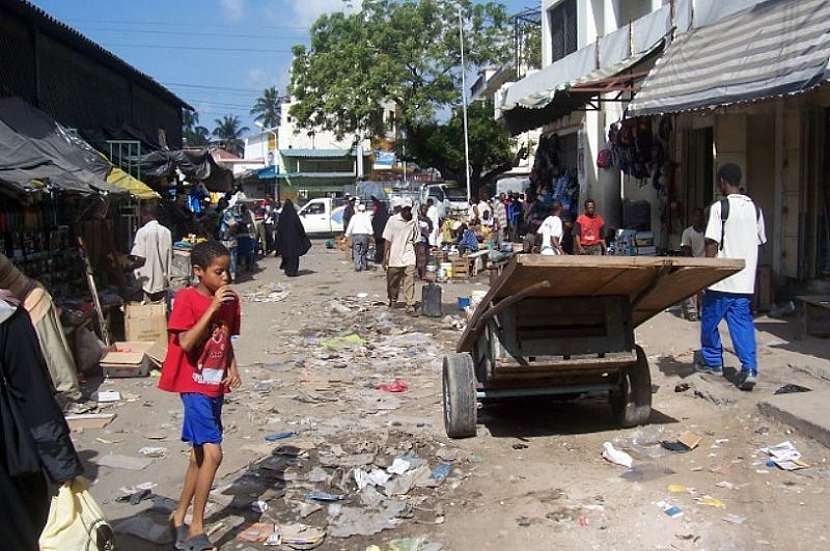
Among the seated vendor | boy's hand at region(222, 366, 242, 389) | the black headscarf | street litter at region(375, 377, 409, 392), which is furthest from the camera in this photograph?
the black headscarf

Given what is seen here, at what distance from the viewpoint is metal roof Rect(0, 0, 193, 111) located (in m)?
13.1

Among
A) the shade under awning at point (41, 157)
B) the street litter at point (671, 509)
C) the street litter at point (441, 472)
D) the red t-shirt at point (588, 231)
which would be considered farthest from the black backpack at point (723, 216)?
the red t-shirt at point (588, 231)

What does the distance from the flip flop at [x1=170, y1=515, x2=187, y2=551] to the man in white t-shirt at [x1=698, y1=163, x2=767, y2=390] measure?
185 inches

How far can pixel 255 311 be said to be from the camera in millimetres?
15000

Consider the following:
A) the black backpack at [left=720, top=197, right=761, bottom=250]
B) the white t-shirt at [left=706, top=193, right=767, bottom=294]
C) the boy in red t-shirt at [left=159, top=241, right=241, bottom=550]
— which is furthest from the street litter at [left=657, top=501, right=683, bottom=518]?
the black backpack at [left=720, top=197, right=761, bottom=250]

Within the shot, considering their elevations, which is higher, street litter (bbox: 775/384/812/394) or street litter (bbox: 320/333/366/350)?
street litter (bbox: 775/384/812/394)

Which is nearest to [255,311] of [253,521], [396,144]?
[253,521]

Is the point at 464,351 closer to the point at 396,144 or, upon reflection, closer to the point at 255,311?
the point at 255,311

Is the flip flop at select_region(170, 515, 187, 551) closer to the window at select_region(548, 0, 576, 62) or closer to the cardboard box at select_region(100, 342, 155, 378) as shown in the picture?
the cardboard box at select_region(100, 342, 155, 378)

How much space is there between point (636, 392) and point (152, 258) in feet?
24.6

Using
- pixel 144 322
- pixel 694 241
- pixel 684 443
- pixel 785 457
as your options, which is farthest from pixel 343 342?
pixel 785 457

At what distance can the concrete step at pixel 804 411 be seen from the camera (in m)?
5.91

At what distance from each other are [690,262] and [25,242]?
29.3 feet

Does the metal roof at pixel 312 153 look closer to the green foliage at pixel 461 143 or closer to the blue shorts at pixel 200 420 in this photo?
the green foliage at pixel 461 143
